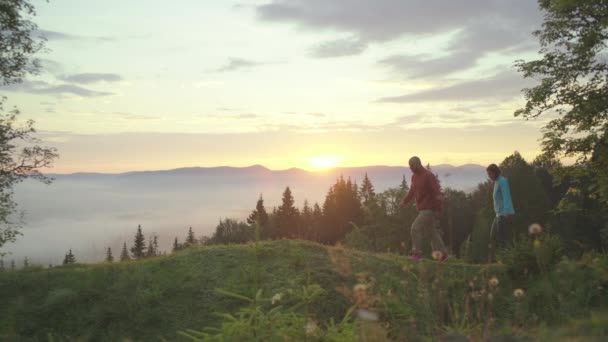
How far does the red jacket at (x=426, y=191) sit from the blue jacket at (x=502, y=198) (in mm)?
1732

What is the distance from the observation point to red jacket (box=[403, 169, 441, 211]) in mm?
11844

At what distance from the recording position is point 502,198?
40.5 ft

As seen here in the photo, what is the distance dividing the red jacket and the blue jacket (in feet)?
5.68

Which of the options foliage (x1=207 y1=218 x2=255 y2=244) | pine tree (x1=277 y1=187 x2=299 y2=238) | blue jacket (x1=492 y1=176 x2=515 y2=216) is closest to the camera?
blue jacket (x1=492 y1=176 x2=515 y2=216)

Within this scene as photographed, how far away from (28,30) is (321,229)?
6946cm

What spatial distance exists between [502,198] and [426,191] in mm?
2232

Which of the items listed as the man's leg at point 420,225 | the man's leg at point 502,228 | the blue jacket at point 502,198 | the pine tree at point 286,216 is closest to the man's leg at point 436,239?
the man's leg at point 420,225

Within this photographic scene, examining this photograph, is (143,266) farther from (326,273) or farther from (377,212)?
(377,212)

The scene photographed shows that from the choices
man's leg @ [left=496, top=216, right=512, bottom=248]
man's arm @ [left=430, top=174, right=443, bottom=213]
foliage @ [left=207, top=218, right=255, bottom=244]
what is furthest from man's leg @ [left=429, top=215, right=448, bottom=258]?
foliage @ [left=207, top=218, right=255, bottom=244]

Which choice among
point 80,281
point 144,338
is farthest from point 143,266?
point 144,338

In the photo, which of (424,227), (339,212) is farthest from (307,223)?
(424,227)

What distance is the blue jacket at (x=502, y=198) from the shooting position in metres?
12.2

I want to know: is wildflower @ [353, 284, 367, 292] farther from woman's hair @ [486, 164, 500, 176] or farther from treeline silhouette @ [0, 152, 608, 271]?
woman's hair @ [486, 164, 500, 176]

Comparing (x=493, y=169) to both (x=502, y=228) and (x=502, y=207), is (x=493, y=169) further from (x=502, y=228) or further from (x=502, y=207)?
(x=502, y=228)
